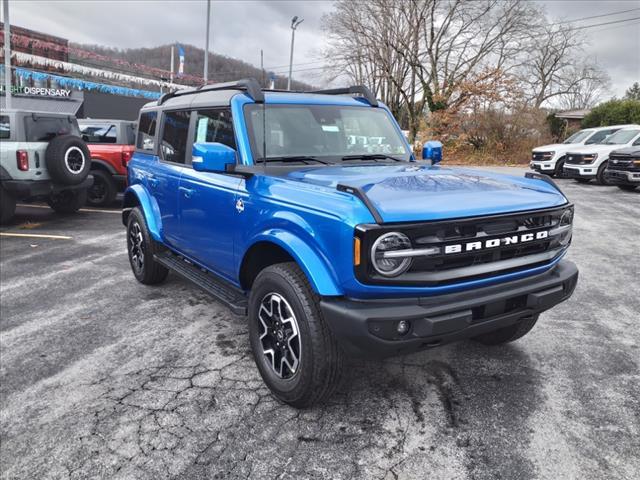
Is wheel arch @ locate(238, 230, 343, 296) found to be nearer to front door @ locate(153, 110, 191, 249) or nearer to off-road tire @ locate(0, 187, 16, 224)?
front door @ locate(153, 110, 191, 249)

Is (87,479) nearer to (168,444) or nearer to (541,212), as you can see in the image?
(168,444)

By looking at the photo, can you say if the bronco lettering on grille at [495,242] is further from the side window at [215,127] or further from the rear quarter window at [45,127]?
the rear quarter window at [45,127]

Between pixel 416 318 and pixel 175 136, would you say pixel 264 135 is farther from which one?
pixel 416 318

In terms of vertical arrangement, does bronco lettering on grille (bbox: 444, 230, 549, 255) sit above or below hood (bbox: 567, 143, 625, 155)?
below

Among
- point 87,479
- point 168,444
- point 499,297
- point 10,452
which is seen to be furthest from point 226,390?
point 499,297

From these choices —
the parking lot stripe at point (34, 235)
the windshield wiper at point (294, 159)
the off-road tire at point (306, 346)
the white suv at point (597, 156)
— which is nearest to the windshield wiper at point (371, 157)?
the windshield wiper at point (294, 159)

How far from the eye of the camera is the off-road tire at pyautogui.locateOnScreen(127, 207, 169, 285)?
4965 millimetres

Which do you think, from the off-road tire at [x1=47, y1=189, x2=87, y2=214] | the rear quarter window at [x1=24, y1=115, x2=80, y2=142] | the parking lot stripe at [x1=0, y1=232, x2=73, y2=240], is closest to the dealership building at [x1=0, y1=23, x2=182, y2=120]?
the off-road tire at [x1=47, y1=189, x2=87, y2=214]

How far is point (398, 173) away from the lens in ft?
10.6

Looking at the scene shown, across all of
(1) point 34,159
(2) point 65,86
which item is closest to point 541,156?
(1) point 34,159

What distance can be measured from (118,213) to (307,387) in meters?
8.73

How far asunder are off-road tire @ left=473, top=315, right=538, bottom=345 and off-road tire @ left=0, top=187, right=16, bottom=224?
8.40 m

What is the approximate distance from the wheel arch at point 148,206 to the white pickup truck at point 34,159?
13.2 ft

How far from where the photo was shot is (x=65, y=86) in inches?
1214
